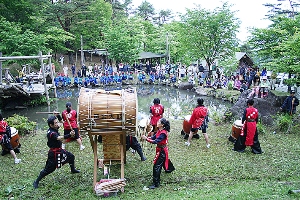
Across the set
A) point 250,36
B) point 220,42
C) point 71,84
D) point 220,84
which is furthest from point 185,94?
point 71,84

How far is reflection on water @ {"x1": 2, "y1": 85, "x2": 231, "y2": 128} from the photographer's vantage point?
15.5 m

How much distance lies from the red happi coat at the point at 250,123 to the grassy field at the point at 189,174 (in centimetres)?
43

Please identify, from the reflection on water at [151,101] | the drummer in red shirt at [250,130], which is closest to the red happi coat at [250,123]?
the drummer in red shirt at [250,130]

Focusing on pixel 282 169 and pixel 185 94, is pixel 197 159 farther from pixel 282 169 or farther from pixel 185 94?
pixel 185 94

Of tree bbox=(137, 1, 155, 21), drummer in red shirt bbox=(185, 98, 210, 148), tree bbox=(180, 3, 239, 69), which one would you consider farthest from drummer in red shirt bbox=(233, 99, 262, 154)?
tree bbox=(137, 1, 155, 21)

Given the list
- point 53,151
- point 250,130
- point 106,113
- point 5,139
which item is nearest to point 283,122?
point 250,130

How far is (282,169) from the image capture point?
22.1ft

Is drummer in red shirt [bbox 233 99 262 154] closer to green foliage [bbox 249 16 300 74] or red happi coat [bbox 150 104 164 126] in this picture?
red happi coat [bbox 150 104 164 126]

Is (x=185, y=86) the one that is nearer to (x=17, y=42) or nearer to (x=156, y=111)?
(x=17, y=42)

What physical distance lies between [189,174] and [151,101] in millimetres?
12824

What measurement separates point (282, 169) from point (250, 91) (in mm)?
6137

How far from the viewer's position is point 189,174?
668 cm

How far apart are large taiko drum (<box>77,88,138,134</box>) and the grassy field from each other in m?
1.49

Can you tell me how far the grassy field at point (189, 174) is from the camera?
568 centimetres
